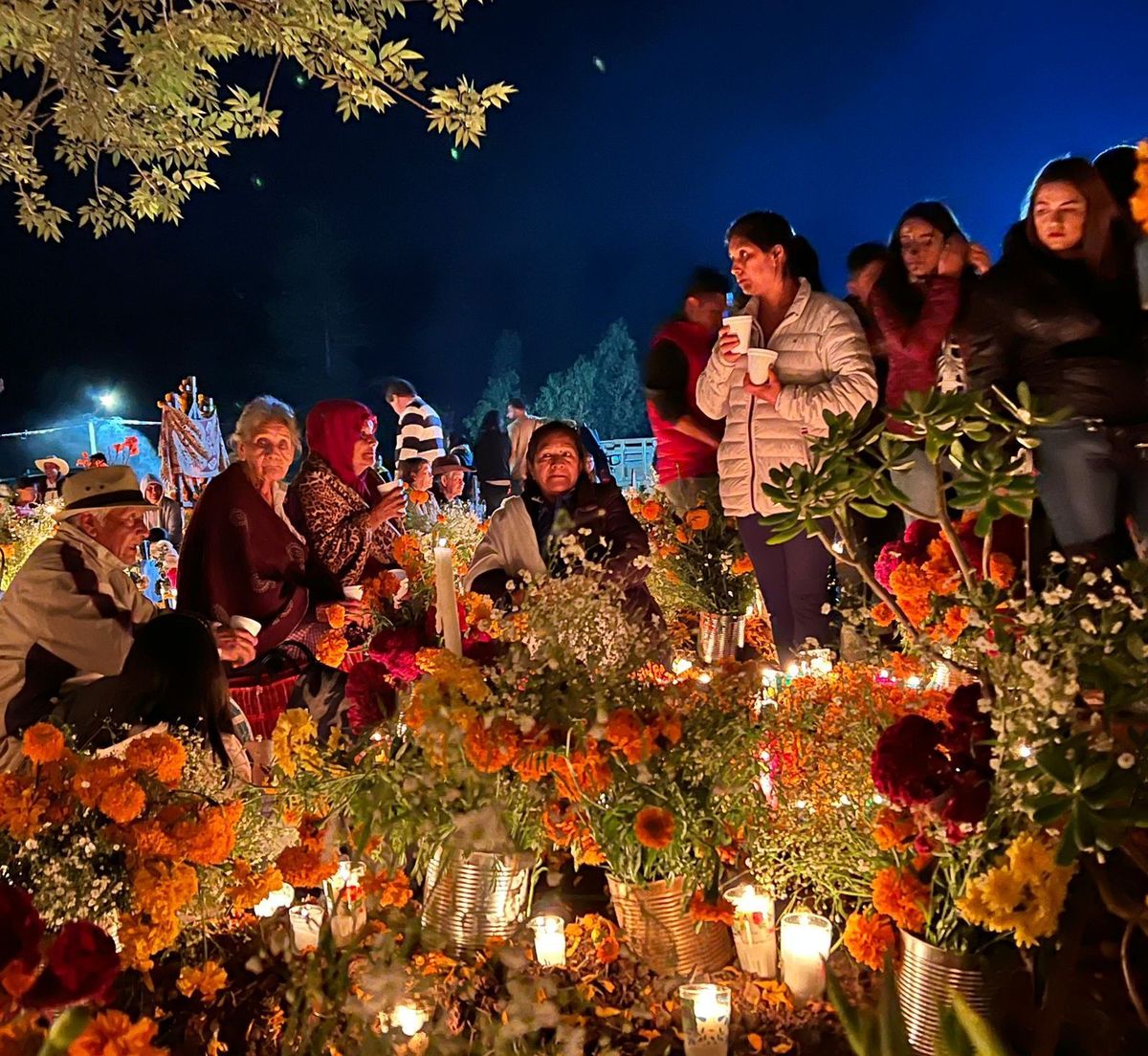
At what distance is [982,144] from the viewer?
1072 inches

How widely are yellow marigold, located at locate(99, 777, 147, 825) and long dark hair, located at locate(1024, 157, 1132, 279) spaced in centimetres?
265

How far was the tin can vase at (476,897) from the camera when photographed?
193cm

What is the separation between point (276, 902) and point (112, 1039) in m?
1.14

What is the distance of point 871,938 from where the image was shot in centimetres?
165

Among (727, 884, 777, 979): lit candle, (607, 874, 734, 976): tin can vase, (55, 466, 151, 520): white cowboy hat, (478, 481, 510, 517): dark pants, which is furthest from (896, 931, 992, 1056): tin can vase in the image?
(478, 481, 510, 517): dark pants

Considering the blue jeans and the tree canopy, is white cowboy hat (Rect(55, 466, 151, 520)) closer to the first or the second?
the tree canopy

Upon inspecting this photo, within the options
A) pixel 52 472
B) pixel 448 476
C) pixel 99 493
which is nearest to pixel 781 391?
pixel 99 493

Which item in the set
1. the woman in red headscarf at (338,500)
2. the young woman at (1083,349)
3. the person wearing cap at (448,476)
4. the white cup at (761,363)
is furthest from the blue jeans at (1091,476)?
the person wearing cap at (448,476)

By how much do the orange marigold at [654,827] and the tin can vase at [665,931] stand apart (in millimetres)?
241

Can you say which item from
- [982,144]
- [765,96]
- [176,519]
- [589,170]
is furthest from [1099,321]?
[589,170]

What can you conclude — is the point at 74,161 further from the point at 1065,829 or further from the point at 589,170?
the point at 589,170

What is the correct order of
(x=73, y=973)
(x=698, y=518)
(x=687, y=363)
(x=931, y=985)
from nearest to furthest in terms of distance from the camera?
(x=73, y=973) → (x=931, y=985) → (x=687, y=363) → (x=698, y=518)

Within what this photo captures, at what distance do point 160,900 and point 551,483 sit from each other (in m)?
2.08

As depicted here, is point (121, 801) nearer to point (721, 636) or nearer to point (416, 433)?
point (721, 636)
